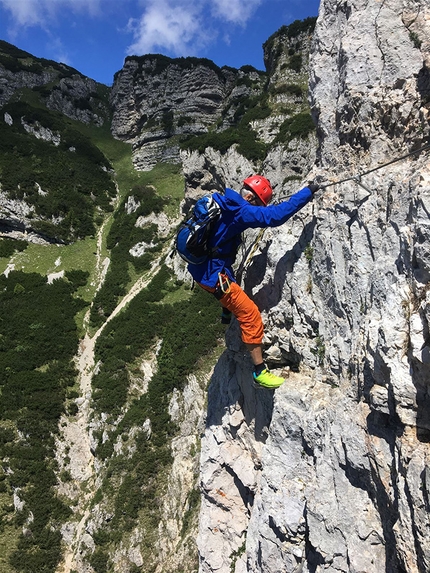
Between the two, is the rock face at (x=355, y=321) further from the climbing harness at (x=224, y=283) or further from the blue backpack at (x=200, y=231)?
the blue backpack at (x=200, y=231)

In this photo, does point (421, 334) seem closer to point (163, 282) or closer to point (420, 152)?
point (420, 152)

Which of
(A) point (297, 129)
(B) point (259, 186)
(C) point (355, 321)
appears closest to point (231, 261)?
(B) point (259, 186)

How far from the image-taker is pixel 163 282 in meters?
31.4

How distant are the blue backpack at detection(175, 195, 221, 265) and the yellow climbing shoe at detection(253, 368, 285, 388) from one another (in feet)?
9.57

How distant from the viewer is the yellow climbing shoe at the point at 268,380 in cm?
747

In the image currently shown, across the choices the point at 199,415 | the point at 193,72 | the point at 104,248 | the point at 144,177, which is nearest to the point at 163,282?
the point at 104,248

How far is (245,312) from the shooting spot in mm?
7637

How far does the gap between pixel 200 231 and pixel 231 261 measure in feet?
4.21

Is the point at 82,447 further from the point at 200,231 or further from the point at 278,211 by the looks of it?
the point at 278,211

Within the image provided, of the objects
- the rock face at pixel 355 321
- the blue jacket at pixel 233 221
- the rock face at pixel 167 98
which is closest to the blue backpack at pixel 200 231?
the blue jacket at pixel 233 221

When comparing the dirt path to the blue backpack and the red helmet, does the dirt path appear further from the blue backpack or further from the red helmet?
the red helmet

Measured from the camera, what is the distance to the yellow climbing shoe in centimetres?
747

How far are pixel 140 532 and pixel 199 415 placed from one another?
6.55 metres

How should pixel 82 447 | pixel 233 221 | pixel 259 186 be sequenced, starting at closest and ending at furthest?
pixel 233 221 → pixel 259 186 → pixel 82 447
